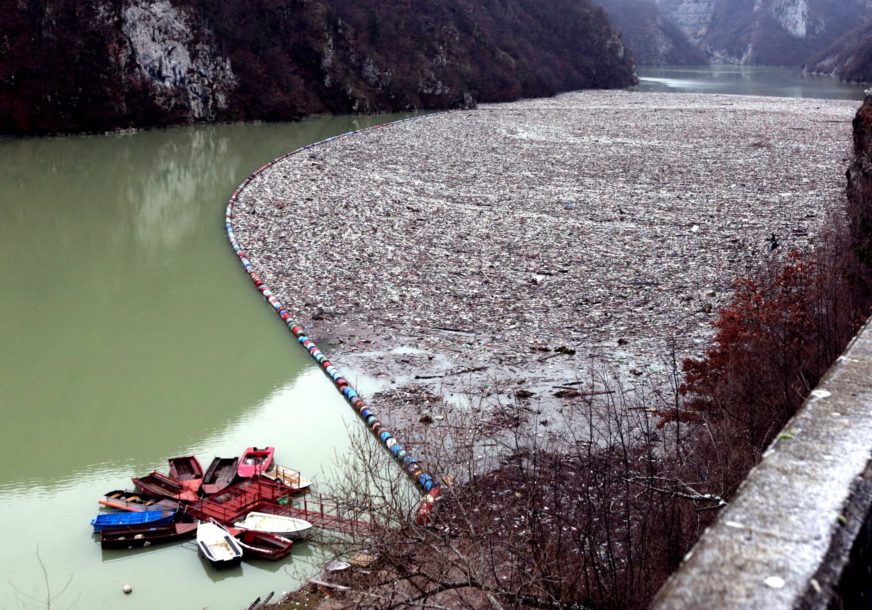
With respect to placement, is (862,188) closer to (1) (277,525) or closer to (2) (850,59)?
(1) (277,525)

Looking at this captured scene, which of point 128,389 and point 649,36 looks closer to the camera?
point 128,389

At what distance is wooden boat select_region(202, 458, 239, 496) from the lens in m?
8.90

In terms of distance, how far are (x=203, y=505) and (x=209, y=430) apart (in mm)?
2240

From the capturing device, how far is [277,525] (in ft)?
26.7

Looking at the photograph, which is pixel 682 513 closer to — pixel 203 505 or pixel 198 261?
pixel 203 505

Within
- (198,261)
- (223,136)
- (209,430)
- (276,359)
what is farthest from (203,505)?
(223,136)

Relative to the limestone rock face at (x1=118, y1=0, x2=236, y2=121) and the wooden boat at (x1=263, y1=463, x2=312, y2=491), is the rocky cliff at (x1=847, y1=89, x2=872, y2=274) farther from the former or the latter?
the limestone rock face at (x1=118, y1=0, x2=236, y2=121)

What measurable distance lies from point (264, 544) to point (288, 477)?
124 centimetres

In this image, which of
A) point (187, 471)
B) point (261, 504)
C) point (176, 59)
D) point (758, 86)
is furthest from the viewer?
point (758, 86)

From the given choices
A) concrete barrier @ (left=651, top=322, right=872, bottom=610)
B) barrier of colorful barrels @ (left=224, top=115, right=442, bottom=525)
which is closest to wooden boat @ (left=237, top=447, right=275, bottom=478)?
barrier of colorful barrels @ (left=224, top=115, right=442, bottom=525)

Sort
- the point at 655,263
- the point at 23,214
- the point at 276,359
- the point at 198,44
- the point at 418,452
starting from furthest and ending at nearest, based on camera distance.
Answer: the point at 198,44 → the point at 23,214 → the point at 655,263 → the point at 276,359 → the point at 418,452

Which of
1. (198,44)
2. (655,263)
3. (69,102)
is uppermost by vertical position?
(198,44)

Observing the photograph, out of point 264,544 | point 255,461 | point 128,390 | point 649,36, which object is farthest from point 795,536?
point 649,36

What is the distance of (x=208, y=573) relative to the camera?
769 cm
